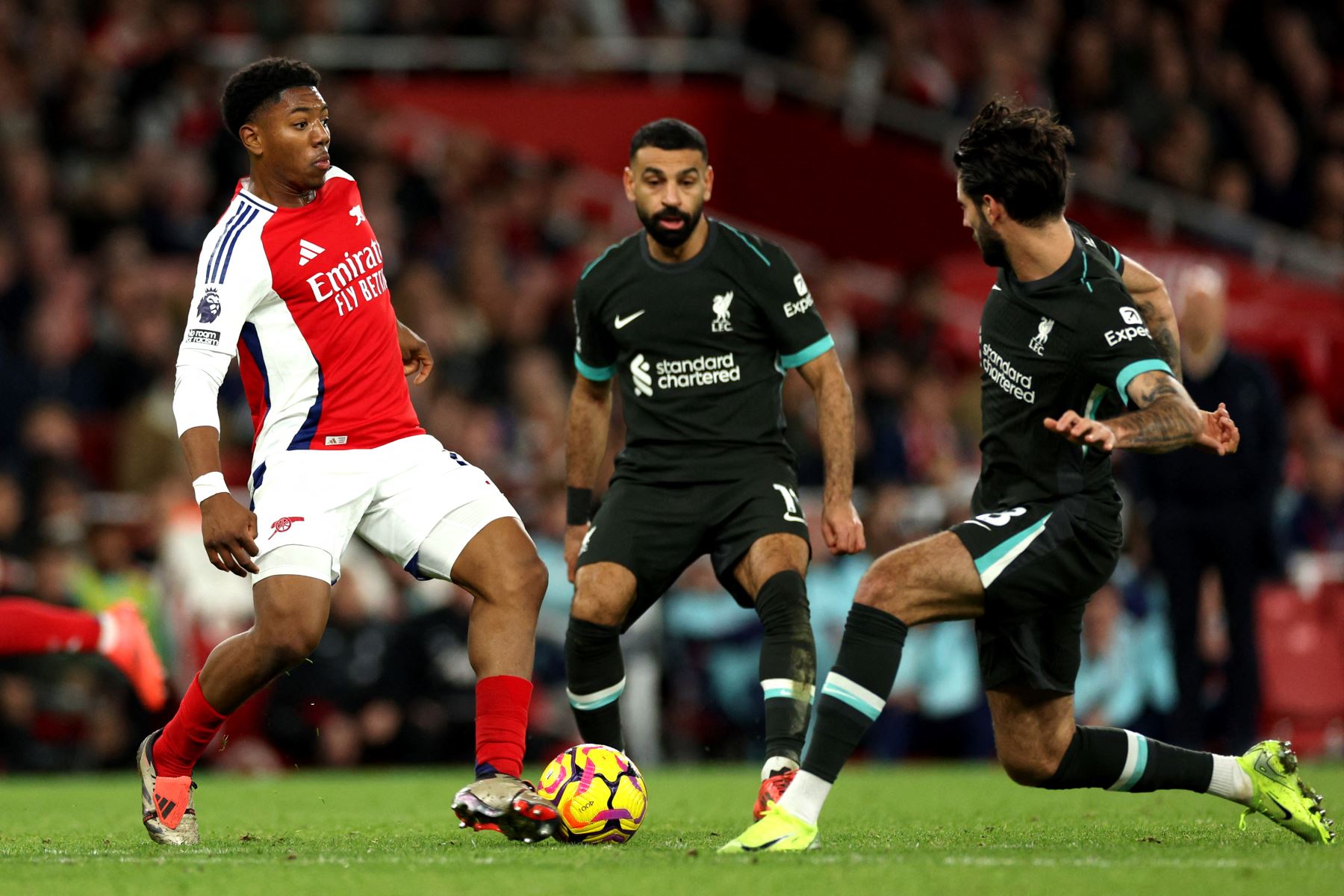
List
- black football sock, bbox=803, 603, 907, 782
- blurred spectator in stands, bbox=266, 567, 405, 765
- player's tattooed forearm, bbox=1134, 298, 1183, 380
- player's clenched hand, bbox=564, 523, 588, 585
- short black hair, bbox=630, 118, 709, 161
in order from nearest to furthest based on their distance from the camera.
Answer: black football sock, bbox=803, 603, 907, 782 → player's tattooed forearm, bbox=1134, 298, 1183, 380 → short black hair, bbox=630, 118, 709, 161 → player's clenched hand, bbox=564, 523, 588, 585 → blurred spectator in stands, bbox=266, 567, 405, 765

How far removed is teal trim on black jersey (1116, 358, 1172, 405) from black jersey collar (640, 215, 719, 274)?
199 cm

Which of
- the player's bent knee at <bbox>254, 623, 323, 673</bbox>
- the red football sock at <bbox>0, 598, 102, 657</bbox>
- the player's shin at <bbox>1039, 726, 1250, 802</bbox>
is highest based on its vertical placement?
the player's bent knee at <bbox>254, 623, 323, 673</bbox>

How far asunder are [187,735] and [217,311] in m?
1.42

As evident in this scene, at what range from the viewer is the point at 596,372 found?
7.35 m

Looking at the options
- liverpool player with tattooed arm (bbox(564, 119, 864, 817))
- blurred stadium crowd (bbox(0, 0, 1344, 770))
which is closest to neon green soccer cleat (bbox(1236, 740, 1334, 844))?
liverpool player with tattooed arm (bbox(564, 119, 864, 817))

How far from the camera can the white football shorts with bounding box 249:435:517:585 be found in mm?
6367

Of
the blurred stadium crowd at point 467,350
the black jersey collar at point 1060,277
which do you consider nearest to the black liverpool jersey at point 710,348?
the black jersey collar at point 1060,277

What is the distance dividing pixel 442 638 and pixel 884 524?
9.34 feet

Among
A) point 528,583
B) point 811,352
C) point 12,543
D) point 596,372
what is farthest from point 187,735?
point 12,543

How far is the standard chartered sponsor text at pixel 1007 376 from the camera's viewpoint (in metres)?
5.96

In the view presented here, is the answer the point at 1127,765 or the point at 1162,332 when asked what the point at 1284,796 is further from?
the point at 1162,332

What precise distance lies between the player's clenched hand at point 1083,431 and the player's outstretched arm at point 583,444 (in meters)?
2.50

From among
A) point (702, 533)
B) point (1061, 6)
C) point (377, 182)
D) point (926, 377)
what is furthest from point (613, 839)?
point (1061, 6)

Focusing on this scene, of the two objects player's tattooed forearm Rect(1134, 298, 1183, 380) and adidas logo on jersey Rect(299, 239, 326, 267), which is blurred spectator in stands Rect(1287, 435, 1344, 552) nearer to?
player's tattooed forearm Rect(1134, 298, 1183, 380)
